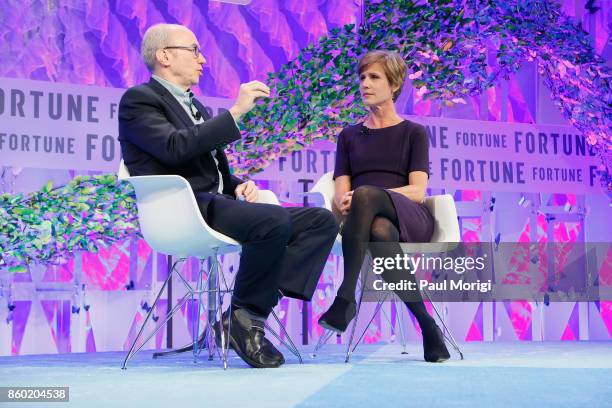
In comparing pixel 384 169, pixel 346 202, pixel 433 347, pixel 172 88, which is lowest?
pixel 433 347

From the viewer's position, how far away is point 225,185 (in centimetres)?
295

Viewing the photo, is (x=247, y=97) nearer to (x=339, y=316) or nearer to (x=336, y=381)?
(x=339, y=316)

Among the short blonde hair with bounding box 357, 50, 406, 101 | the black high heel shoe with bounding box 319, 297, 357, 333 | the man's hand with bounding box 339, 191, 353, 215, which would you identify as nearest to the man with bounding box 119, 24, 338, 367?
the black high heel shoe with bounding box 319, 297, 357, 333

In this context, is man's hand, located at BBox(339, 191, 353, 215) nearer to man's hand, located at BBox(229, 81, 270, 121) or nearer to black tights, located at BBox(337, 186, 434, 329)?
black tights, located at BBox(337, 186, 434, 329)

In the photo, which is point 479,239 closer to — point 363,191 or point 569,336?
point 569,336

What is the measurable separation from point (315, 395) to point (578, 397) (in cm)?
56

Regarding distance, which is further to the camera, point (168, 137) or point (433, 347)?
point (433, 347)

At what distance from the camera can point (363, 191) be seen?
2.83m

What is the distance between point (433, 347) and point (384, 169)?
2.59 feet

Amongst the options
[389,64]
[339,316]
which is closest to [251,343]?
[339,316]

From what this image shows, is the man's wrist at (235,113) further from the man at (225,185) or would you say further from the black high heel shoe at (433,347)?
the black high heel shoe at (433,347)

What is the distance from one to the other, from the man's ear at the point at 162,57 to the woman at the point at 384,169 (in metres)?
0.82

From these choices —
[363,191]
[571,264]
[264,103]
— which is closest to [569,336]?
[571,264]

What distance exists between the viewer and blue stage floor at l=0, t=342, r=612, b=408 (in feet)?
5.41
